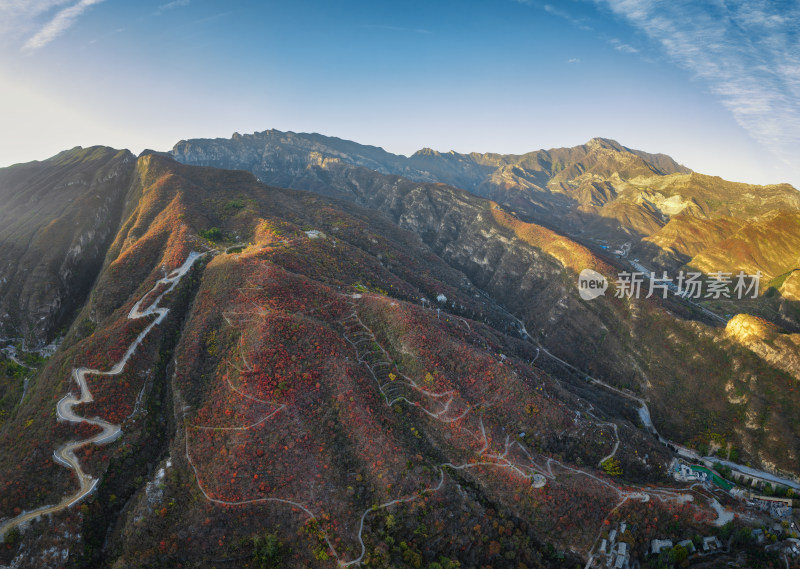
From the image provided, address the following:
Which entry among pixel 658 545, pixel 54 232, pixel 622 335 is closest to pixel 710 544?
pixel 658 545

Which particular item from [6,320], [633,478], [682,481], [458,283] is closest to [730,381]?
[682,481]

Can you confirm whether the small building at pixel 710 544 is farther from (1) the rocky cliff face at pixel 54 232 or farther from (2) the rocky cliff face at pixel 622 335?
(1) the rocky cliff face at pixel 54 232

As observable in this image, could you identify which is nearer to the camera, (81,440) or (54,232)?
(81,440)

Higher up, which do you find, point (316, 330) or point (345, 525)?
point (316, 330)

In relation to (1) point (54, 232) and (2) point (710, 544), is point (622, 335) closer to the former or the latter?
(2) point (710, 544)

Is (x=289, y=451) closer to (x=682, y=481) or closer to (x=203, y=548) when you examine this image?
(x=203, y=548)

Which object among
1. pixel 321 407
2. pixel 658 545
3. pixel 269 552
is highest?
pixel 321 407

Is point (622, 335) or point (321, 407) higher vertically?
Answer: point (321, 407)
